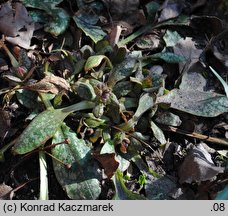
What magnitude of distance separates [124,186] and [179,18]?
106cm

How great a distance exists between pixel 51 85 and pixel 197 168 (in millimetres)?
714

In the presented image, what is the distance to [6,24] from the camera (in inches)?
89.8

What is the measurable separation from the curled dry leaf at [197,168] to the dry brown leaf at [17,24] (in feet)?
3.02

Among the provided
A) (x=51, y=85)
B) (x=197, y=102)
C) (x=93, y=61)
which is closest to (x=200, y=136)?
(x=197, y=102)

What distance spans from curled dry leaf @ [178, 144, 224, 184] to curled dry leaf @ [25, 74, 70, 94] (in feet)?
2.01

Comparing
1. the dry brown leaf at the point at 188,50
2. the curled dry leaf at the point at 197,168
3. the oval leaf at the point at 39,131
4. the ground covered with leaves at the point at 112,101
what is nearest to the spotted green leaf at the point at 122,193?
the ground covered with leaves at the point at 112,101

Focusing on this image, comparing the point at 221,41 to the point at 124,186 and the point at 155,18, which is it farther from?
the point at 124,186

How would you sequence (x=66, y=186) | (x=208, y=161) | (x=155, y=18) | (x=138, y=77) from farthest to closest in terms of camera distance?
(x=155, y=18)
(x=138, y=77)
(x=208, y=161)
(x=66, y=186)

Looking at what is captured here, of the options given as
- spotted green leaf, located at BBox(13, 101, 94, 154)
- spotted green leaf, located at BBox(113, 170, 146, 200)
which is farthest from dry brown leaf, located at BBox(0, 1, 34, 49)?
spotted green leaf, located at BBox(113, 170, 146, 200)

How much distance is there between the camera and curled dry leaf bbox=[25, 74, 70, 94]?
80.6 inches

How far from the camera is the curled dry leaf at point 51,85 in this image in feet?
6.72

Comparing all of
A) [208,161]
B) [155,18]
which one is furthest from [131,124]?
[155,18]

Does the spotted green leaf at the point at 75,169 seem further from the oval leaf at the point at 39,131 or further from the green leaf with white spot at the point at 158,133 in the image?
the green leaf with white spot at the point at 158,133

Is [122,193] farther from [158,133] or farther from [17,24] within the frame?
[17,24]
